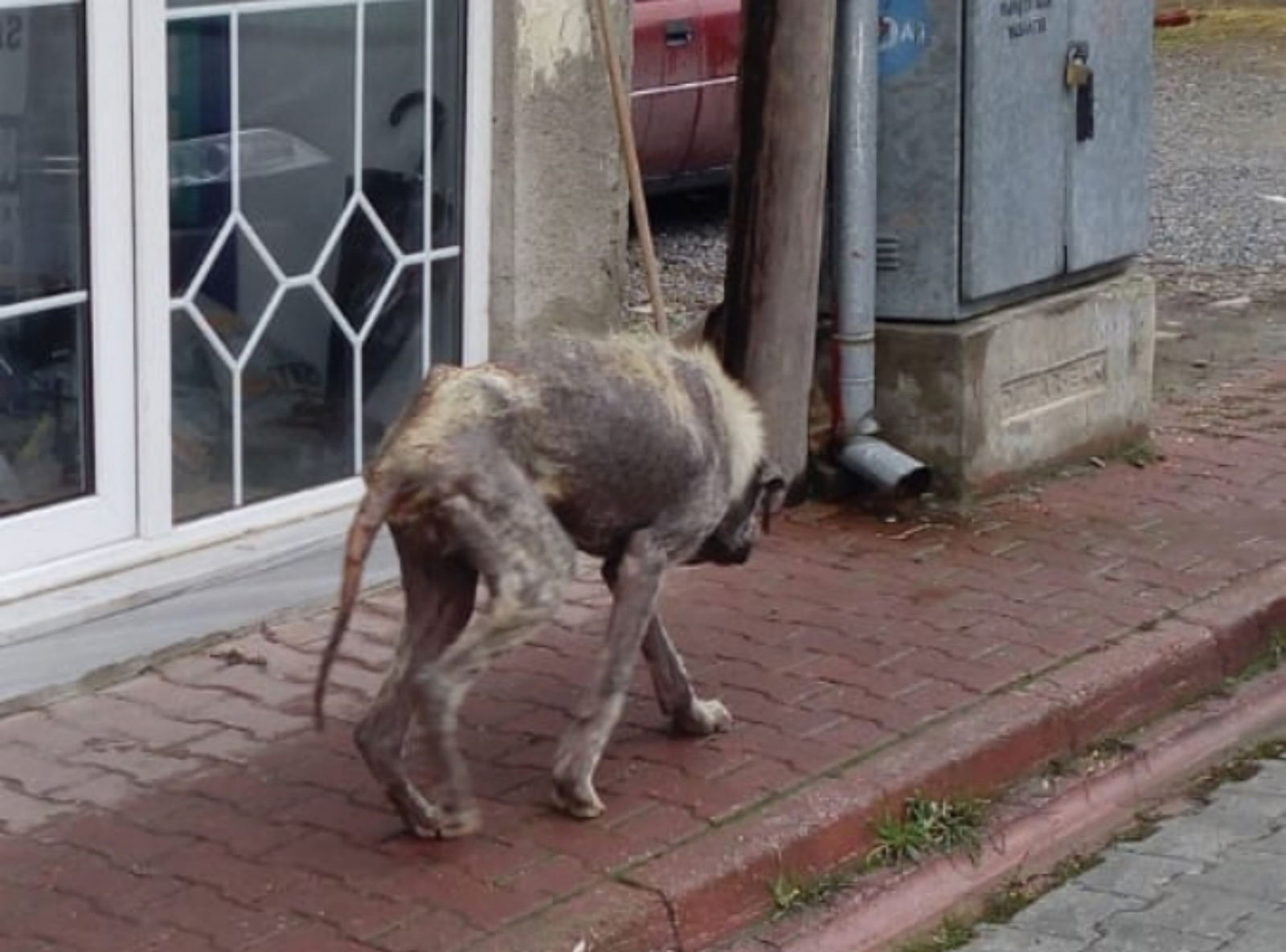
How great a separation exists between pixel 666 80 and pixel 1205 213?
3041 millimetres

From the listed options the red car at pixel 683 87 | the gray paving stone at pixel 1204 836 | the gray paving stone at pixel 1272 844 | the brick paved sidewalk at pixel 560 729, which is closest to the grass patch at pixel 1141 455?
the brick paved sidewalk at pixel 560 729

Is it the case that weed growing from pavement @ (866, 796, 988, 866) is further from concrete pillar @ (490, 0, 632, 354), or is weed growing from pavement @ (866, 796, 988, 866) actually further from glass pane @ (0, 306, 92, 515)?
concrete pillar @ (490, 0, 632, 354)

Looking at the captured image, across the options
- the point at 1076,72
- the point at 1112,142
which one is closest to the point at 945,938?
the point at 1076,72

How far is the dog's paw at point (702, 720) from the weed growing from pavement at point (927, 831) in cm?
48

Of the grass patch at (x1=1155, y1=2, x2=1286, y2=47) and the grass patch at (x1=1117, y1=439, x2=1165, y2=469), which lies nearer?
the grass patch at (x1=1117, y1=439, x2=1165, y2=469)

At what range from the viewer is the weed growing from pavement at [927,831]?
559 cm

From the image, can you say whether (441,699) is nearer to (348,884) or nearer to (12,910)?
(348,884)

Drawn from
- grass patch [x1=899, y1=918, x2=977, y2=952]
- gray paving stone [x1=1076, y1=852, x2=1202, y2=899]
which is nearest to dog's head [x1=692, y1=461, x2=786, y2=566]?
grass patch [x1=899, y1=918, x2=977, y2=952]

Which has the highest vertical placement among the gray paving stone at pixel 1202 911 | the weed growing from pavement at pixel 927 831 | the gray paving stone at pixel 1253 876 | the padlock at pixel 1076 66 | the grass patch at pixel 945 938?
the padlock at pixel 1076 66

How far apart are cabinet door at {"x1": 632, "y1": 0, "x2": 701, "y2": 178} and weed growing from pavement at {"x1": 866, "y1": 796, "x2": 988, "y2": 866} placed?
25.2ft

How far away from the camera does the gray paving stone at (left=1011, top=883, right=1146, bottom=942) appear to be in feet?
17.7

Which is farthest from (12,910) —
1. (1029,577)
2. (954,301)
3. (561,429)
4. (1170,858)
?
(954,301)

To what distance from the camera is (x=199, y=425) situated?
280 inches

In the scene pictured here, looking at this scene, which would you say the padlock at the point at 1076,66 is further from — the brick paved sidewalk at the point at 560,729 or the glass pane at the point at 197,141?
the glass pane at the point at 197,141
